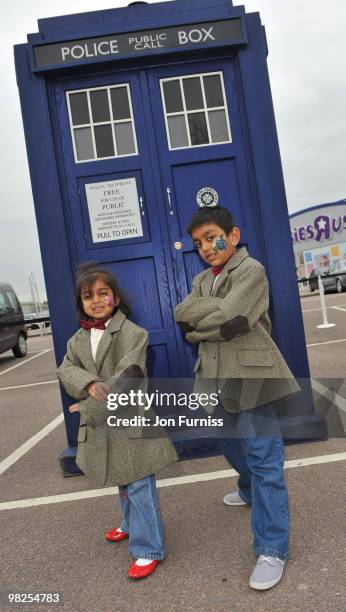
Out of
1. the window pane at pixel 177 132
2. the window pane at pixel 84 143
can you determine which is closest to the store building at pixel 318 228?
the window pane at pixel 177 132

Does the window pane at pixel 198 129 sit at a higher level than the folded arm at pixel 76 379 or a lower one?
higher

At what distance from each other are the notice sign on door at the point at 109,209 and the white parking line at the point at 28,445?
81.7 inches

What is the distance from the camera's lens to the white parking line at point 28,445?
4.46 m

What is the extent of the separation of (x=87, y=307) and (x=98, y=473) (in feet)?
2.55

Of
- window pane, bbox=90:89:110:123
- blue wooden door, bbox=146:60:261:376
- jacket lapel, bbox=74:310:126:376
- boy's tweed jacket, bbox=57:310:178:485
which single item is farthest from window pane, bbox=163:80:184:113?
boy's tweed jacket, bbox=57:310:178:485

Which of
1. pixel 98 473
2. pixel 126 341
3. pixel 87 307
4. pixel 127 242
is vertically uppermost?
pixel 127 242

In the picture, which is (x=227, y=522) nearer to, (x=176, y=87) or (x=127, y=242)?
(x=127, y=242)

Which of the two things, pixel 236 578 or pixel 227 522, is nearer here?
pixel 236 578

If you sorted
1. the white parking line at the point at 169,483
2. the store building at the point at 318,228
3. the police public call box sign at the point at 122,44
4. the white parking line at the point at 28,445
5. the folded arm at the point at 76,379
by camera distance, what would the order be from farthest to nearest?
1. the store building at the point at 318,228
2. the white parking line at the point at 28,445
3. the police public call box sign at the point at 122,44
4. the white parking line at the point at 169,483
5. the folded arm at the point at 76,379

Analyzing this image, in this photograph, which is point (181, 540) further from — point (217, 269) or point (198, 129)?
point (198, 129)

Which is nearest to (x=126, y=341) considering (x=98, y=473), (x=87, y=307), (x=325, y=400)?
(x=87, y=307)

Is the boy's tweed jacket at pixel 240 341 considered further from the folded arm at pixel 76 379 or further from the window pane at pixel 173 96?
the window pane at pixel 173 96

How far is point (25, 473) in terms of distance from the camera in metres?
4.14

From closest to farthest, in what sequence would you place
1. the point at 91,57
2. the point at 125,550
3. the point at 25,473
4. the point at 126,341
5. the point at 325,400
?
1. the point at 126,341
2. the point at 125,550
3. the point at 91,57
4. the point at 25,473
5. the point at 325,400
